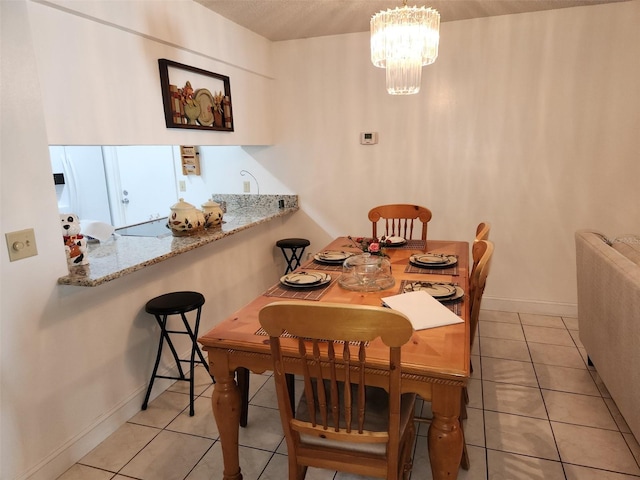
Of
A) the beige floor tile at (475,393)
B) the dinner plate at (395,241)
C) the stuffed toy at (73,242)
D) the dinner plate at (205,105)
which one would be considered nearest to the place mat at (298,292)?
the dinner plate at (395,241)

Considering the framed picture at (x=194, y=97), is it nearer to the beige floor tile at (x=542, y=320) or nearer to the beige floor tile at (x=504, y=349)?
the beige floor tile at (x=504, y=349)

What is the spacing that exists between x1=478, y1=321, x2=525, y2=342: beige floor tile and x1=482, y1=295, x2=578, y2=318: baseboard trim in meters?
0.27

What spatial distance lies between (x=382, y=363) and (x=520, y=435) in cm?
122

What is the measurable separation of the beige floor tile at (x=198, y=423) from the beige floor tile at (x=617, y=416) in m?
2.01

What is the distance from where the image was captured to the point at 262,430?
2119mm

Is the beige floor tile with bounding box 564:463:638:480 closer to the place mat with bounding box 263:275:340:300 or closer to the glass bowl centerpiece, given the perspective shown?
the glass bowl centerpiece

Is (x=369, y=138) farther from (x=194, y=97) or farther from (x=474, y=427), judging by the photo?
(x=474, y=427)

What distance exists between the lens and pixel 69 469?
1896 mm

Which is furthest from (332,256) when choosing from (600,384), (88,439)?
(600,384)

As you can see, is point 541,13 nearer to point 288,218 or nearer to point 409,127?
point 409,127

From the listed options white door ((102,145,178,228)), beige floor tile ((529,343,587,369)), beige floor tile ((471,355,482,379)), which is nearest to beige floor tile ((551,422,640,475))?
beige floor tile ((471,355,482,379))

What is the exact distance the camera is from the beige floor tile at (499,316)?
3330mm

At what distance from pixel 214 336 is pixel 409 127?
257 centimetres

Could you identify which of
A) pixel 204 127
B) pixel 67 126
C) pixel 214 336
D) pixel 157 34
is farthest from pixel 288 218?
pixel 214 336
